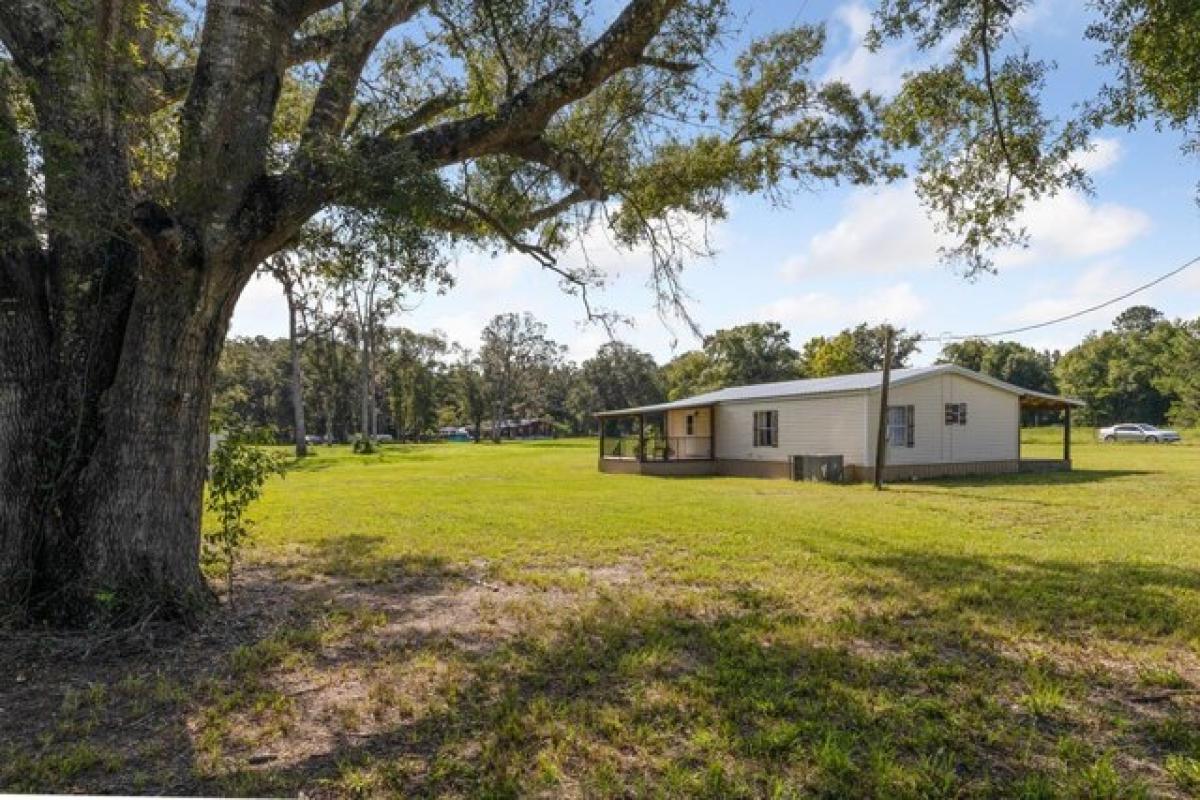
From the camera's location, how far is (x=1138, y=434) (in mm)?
42625

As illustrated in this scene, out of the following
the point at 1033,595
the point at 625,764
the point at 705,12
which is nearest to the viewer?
the point at 625,764

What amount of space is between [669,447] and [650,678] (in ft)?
71.2

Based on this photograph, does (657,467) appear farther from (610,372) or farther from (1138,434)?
(610,372)

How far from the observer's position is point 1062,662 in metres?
4.36

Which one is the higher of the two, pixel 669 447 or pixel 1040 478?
pixel 669 447

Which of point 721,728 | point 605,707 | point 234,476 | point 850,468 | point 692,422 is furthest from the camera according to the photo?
point 692,422

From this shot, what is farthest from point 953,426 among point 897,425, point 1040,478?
point 1040,478

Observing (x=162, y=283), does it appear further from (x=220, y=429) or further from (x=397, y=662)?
(x=397, y=662)

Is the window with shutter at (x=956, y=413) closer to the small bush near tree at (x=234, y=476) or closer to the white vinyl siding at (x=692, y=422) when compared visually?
the white vinyl siding at (x=692, y=422)

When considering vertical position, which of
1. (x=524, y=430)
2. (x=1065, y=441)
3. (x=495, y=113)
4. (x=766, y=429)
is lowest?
(x=524, y=430)

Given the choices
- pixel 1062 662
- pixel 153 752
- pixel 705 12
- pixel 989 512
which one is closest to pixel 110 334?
pixel 153 752

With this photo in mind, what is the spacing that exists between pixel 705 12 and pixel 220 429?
5990 mm

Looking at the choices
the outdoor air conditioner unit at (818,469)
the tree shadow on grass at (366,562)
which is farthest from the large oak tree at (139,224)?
the outdoor air conditioner unit at (818,469)

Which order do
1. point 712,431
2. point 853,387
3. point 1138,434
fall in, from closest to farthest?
point 853,387 < point 712,431 < point 1138,434
